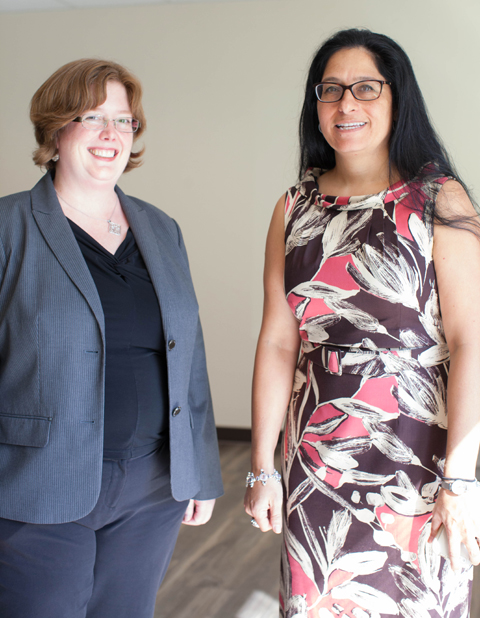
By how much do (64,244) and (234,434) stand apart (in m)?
3.45

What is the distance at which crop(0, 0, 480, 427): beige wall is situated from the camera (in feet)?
13.1

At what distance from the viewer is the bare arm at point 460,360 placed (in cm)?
123

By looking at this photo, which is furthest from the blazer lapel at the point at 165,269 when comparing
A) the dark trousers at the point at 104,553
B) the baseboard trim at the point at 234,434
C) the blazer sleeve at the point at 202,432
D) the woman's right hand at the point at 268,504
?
the baseboard trim at the point at 234,434

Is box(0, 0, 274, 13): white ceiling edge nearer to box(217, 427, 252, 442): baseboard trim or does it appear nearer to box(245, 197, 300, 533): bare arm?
box(217, 427, 252, 442): baseboard trim

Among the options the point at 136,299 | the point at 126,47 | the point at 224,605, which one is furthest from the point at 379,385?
the point at 126,47

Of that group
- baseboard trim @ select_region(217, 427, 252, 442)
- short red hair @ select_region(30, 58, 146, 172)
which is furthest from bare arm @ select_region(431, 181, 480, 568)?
baseboard trim @ select_region(217, 427, 252, 442)

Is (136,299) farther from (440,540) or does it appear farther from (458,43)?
(458,43)

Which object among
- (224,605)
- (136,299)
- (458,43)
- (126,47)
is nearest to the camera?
(136,299)

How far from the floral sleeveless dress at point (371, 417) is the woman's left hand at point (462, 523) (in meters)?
0.10

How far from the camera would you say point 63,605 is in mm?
1320

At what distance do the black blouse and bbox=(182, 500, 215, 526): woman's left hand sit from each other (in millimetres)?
295

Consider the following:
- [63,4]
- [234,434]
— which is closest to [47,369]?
[234,434]

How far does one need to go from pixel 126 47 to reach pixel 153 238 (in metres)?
3.45

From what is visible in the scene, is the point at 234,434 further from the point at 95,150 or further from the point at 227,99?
the point at 95,150
